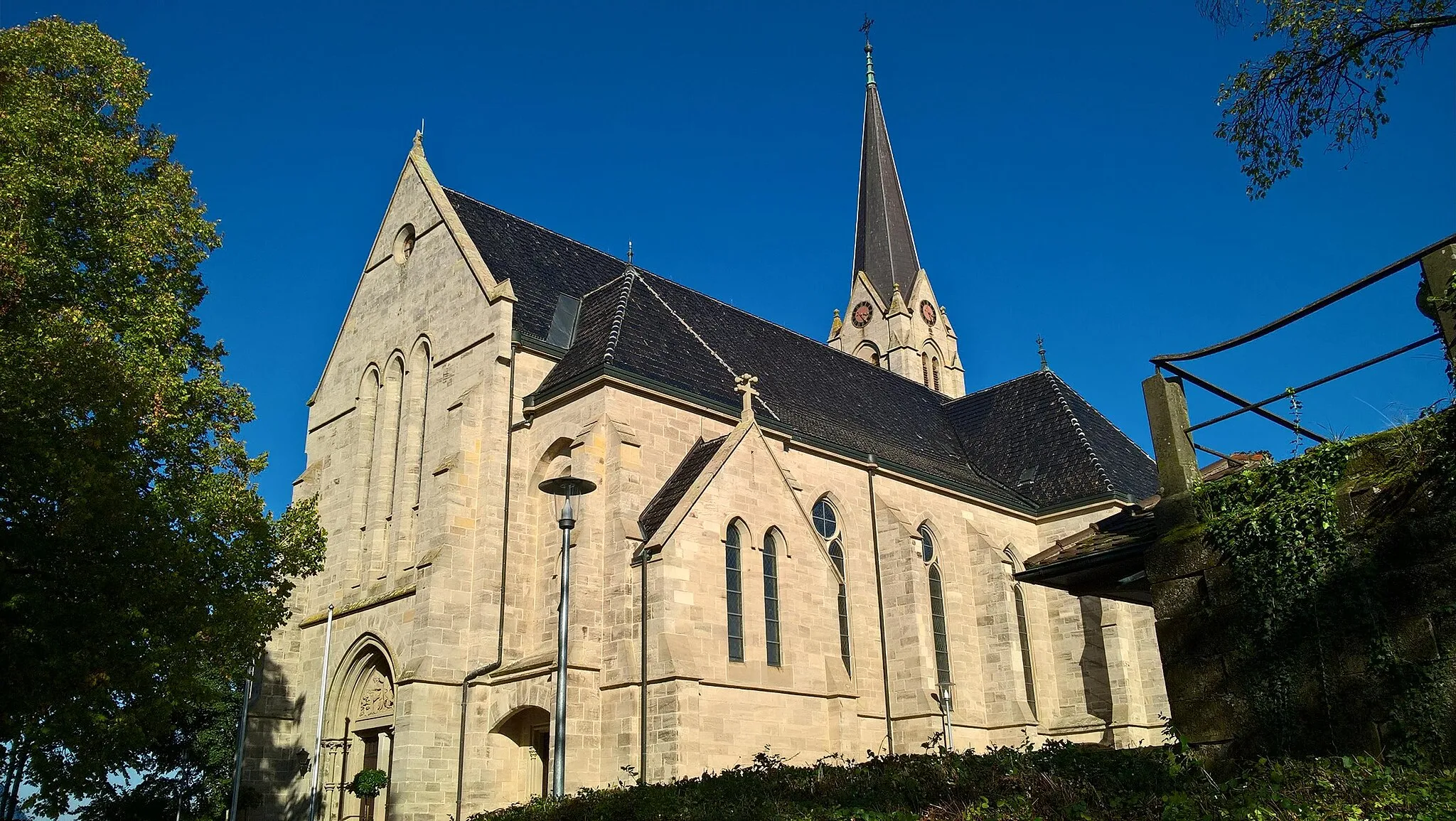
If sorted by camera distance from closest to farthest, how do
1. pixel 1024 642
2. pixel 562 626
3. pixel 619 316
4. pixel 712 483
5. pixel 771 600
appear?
pixel 562 626 → pixel 712 483 → pixel 771 600 → pixel 619 316 → pixel 1024 642

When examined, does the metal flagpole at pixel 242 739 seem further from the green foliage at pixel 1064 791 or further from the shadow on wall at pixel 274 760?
the green foliage at pixel 1064 791

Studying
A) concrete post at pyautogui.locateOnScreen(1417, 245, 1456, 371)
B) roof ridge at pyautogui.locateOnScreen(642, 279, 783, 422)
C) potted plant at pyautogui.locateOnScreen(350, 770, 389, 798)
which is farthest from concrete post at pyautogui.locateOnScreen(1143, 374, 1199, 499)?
potted plant at pyautogui.locateOnScreen(350, 770, 389, 798)

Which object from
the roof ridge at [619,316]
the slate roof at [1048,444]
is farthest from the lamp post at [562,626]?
the slate roof at [1048,444]

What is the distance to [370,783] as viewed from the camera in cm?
2112

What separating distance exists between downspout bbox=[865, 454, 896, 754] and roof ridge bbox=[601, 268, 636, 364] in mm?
7453

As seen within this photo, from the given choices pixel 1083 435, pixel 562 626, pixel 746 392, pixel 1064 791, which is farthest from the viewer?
pixel 1083 435

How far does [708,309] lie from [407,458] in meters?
9.84

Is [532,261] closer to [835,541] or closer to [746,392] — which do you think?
[746,392]

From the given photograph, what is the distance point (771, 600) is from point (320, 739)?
33.8 feet

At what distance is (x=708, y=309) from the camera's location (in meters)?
30.6

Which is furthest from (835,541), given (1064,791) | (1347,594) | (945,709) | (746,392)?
(1064,791)

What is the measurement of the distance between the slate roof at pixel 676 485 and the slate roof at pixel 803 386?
1522mm

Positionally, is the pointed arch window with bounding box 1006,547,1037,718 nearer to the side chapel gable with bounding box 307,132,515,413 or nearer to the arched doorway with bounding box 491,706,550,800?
the arched doorway with bounding box 491,706,550,800

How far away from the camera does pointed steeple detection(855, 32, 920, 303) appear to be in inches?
2024
